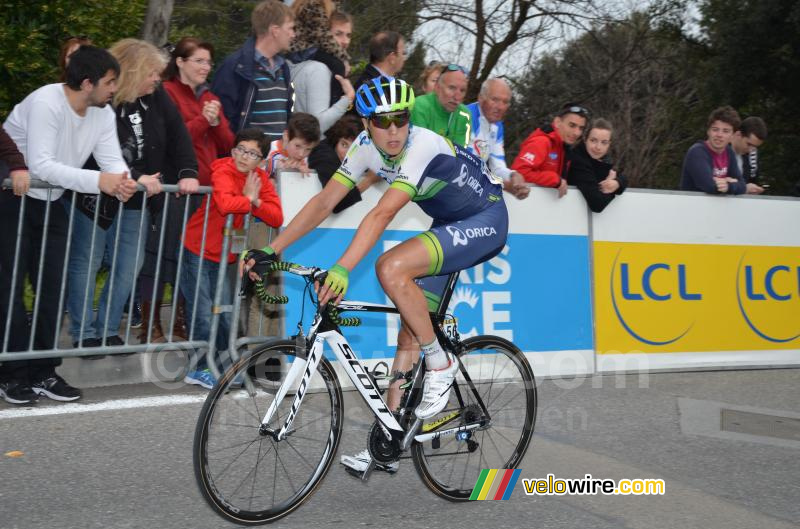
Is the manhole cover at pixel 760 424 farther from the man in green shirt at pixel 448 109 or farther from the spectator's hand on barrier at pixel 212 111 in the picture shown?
the spectator's hand on barrier at pixel 212 111

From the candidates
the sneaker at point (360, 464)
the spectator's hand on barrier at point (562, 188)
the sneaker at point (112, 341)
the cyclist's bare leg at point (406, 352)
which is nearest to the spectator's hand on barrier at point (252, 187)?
the sneaker at point (112, 341)

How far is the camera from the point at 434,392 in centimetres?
460

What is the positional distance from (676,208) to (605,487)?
4061mm

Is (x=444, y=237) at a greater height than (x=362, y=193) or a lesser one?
lesser

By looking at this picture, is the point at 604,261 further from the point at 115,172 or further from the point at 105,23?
the point at 105,23

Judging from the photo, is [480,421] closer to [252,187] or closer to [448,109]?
[252,187]

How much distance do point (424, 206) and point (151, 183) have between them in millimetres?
2239

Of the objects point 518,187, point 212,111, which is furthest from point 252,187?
point 518,187

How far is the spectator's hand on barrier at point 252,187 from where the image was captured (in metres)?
6.54

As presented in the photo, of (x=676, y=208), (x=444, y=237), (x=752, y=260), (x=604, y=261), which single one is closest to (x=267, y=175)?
(x=444, y=237)

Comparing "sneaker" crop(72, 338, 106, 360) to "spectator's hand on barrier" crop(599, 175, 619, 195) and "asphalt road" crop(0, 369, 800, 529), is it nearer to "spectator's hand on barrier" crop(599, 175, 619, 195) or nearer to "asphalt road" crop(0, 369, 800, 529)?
"asphalt road" crop(0, 369, 800, 529)

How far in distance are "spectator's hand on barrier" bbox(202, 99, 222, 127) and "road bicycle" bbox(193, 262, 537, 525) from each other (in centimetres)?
292

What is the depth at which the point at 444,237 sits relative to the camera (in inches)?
184

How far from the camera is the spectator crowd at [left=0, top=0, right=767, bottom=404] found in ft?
19.8
